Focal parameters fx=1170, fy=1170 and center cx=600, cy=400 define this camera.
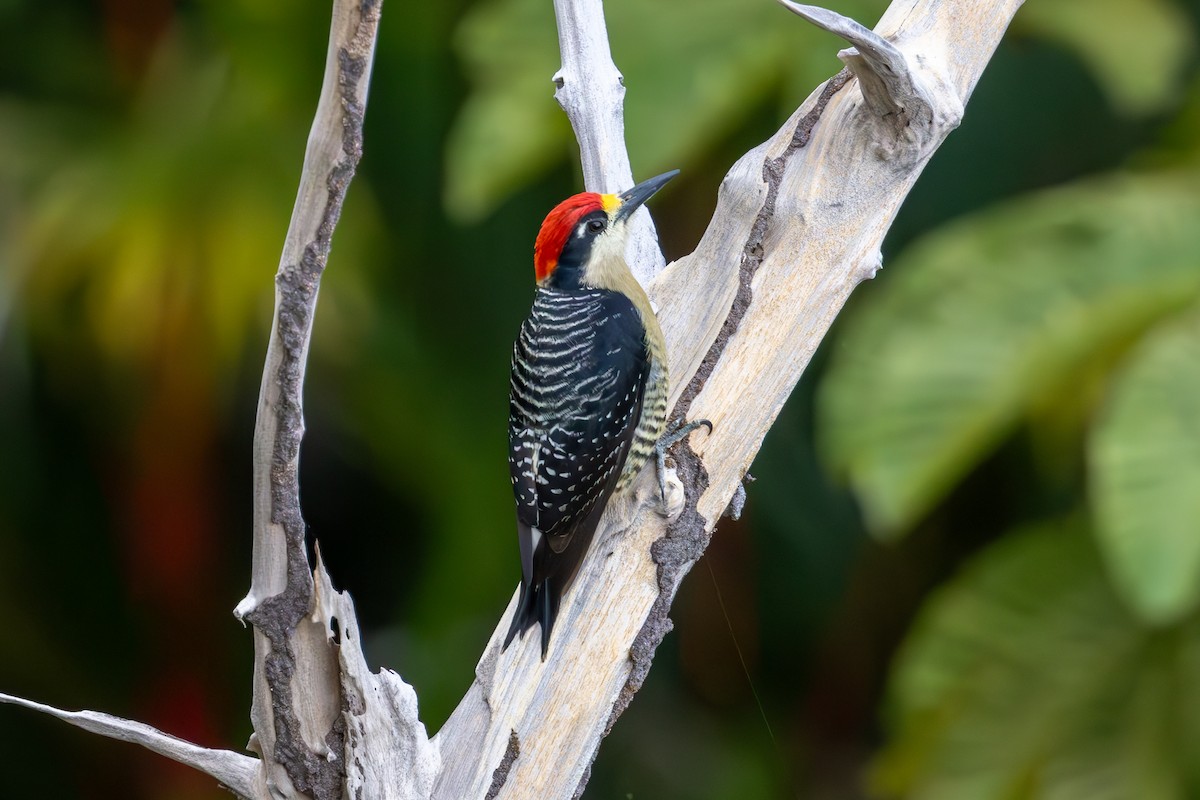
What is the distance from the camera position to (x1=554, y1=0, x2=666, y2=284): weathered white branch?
2014mm

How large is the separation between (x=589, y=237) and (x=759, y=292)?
34 centimetres

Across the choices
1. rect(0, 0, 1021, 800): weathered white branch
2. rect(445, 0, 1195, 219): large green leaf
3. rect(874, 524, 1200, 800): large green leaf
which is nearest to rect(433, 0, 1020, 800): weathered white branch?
rect(0, 0, 1021, 800): weathered white branch

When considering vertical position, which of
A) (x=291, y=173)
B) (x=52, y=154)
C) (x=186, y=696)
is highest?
(x=52, y=154)

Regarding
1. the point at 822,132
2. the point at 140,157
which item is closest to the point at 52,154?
the point at 140,157

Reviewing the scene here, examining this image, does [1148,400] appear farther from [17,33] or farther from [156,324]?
[17,33]

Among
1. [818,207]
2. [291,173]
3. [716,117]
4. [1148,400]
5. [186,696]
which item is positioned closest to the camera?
[818,207]

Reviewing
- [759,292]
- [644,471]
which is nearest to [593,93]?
[759,292]

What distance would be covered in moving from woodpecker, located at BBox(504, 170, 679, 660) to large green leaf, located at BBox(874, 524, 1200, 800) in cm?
133

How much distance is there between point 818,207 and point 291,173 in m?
1.62

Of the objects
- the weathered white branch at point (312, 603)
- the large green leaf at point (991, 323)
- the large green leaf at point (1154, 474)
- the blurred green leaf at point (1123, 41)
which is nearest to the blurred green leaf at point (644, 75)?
the blurred green leaf at point (1123, 41)

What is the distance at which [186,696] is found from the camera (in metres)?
3.20

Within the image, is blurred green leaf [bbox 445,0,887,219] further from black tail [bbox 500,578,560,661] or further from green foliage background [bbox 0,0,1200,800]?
black tail [bbox 500,578,560,661]

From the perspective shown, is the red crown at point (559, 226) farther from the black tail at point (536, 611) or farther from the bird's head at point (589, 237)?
the black tail at point (536, 611)

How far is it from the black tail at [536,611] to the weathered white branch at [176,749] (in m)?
0.39
